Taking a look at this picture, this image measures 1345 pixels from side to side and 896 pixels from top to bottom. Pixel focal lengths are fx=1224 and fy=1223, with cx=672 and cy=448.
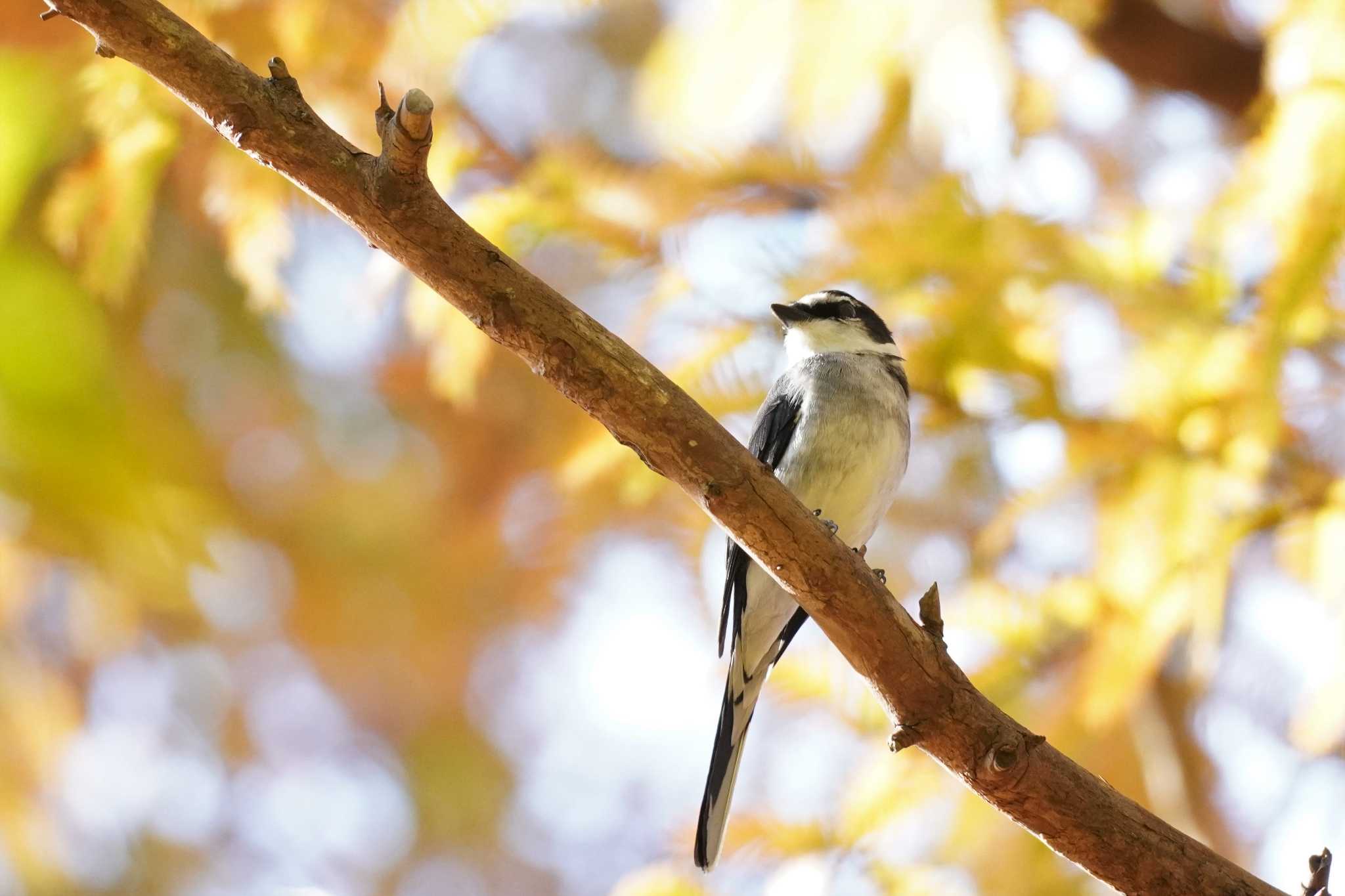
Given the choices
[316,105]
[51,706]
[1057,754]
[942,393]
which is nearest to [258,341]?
[51,706]

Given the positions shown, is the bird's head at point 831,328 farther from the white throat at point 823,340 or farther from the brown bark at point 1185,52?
the brown bark at point 1185,52

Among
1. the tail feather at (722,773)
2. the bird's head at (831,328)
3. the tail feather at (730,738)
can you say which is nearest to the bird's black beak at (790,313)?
the bird's head at (831,328)

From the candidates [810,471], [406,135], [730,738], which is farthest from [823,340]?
[406,135]

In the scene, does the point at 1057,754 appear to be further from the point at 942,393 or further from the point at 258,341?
the point at 258,341

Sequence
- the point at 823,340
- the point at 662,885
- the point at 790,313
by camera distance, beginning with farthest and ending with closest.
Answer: the point at 823,340
the point at 790,313
the point at 662,885

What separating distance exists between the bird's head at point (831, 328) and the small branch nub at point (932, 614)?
5.16 ft

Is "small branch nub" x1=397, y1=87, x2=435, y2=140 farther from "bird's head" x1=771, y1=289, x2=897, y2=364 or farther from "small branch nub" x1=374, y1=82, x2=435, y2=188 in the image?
"bird's head" x1=771, y1=289, x2=897, y2=364

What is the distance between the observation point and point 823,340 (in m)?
3.91

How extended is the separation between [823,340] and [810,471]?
658 mm

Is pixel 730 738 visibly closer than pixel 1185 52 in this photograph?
Yes

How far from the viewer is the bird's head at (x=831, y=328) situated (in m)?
3.85

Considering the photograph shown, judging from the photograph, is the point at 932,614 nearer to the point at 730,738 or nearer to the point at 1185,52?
the point at 730,738

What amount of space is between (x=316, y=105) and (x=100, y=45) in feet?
4.18

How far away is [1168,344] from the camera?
321 cm
